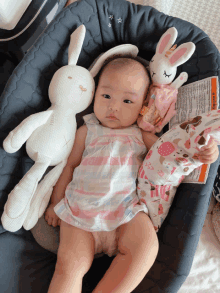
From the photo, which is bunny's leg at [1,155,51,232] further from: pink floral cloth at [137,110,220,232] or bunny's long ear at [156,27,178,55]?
bunny's long ear at [156,27,178,55]

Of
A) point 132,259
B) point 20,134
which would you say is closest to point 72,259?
point 132,259

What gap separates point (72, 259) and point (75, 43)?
0.74m

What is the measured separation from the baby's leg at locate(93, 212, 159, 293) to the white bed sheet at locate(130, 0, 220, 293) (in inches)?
15.1

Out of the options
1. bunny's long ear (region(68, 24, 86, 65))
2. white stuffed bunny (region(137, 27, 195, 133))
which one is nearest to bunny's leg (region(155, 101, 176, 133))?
white stuffed bunny (region(137, 27, 195, 133))

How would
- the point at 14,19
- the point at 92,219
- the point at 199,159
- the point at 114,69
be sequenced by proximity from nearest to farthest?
the point at 199,159 → the point at 92,219 → the point at 114,69 → the point at 14,19

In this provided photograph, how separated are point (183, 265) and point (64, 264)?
35cm

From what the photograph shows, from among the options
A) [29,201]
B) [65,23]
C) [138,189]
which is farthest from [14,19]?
[138,189]

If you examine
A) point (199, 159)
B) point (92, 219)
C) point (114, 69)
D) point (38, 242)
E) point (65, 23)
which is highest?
point (65, 23)

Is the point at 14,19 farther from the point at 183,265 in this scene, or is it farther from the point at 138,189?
the point at 183,265

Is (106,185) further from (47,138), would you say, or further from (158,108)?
(158,108)

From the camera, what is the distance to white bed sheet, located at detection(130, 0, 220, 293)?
0.93 m

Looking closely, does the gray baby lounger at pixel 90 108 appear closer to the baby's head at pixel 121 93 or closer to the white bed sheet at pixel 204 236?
the baby's head at pixel 121 93

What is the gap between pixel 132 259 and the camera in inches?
26.7

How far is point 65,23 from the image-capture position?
36.0 inches
